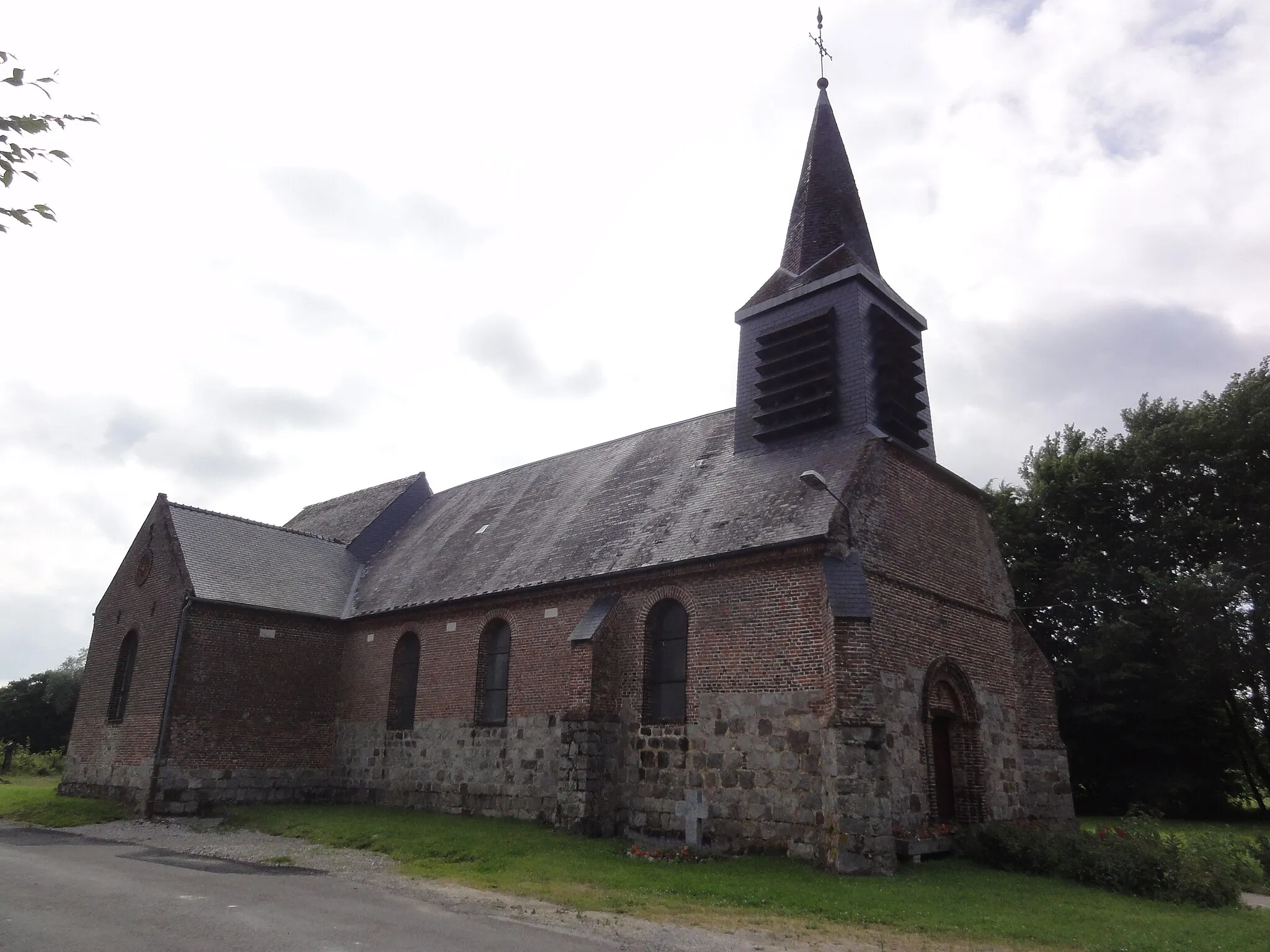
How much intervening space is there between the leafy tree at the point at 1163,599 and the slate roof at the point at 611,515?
1461 cm

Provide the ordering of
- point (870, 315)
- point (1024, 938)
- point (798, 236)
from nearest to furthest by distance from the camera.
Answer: point (1024, 938), point (870, 315), point (798, 236)

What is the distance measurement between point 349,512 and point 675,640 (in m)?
16.7

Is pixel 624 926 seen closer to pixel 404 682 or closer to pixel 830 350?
pixel 830 350

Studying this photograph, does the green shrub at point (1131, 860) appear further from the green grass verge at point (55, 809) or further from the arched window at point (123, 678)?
the arched window at point (123, 678)

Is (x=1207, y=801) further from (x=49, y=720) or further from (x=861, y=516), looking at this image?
(x=49, y=720)

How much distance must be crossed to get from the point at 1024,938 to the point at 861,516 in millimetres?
6974

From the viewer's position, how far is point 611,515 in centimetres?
1898

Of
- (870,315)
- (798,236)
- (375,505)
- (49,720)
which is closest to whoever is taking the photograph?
(870,315)

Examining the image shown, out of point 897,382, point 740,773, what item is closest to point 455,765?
point 740,773

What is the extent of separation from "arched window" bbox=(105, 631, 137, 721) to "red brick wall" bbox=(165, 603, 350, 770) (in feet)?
8.94

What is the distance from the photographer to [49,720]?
36938mm

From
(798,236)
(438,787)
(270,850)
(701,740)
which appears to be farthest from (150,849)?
(798,236)

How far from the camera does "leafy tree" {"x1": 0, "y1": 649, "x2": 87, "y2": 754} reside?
36.4m

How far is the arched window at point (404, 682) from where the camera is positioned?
2041cm
